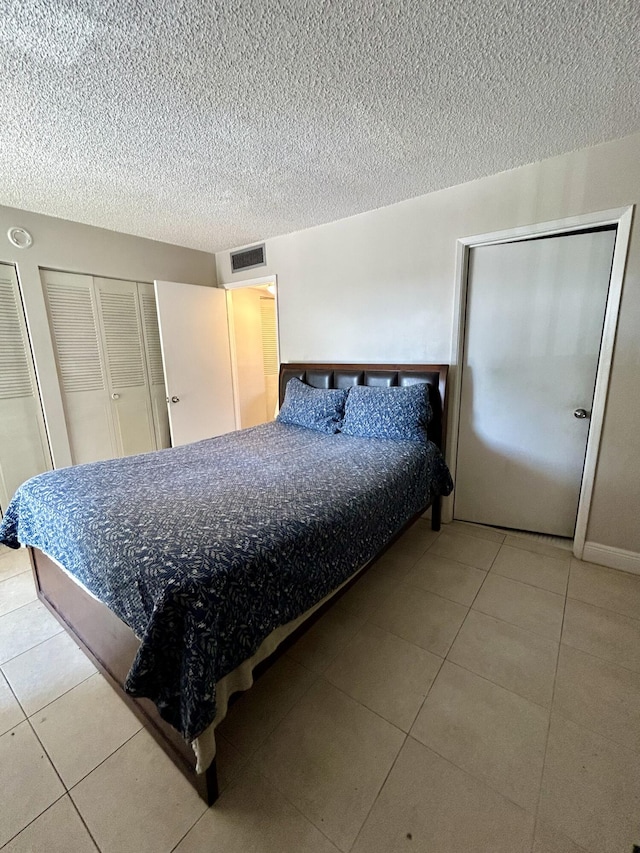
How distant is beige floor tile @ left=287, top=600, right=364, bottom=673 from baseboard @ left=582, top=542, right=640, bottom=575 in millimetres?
1526

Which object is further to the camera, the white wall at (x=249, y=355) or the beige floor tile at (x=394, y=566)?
the white wall at (x=249, y=355)

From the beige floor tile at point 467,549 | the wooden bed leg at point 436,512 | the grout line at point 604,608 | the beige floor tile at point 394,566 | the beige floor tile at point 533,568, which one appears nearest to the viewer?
the grout line at point 604,608

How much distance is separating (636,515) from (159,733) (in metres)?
2.59

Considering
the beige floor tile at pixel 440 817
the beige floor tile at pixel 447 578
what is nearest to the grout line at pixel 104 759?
the beige floor tile at pixel 440 817

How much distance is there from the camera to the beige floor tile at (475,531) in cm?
253

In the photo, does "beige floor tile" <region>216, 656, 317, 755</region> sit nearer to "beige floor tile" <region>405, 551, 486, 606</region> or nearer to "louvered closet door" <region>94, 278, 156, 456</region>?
"beige floor tile" <region>405, 551, 486, 606</region>

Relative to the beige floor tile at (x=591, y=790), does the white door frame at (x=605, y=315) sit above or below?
above

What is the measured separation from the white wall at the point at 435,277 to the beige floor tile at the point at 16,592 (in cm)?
259

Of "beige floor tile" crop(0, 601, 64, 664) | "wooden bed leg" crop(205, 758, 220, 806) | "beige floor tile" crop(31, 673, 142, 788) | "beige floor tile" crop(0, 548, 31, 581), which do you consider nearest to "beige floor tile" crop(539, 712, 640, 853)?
"wooden bed leg" crop(205, 758, 220, 806)

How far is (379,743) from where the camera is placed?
1237 mm

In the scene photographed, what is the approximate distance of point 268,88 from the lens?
1422 mm

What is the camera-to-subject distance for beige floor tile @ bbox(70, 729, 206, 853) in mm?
1002

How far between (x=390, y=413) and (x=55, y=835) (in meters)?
2.25

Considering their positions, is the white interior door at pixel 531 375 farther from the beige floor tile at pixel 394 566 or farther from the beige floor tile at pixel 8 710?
the beige floor tile at pixel 8 710
